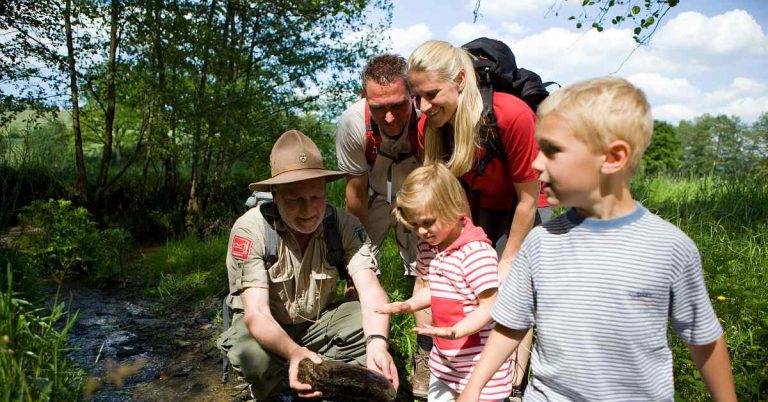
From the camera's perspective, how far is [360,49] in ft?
31.5

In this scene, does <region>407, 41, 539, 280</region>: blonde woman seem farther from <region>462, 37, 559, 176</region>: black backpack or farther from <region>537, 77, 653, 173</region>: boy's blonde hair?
<region>537, 77, 653, 173</region>: boy's blonde hair

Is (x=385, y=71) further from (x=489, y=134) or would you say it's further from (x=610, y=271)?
(x=610, y=271)

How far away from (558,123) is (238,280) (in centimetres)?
222

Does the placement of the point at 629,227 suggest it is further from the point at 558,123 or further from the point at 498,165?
the point at 498,165

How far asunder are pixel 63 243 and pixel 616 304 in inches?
270

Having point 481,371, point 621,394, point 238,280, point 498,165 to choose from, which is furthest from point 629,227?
point 238,280

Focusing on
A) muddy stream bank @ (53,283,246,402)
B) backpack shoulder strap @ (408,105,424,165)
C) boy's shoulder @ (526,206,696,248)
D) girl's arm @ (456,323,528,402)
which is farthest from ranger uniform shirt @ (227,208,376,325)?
boy's shoulder @ (526,206,696,248)

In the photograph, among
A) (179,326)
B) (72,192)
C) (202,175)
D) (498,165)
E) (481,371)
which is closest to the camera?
(481,371)

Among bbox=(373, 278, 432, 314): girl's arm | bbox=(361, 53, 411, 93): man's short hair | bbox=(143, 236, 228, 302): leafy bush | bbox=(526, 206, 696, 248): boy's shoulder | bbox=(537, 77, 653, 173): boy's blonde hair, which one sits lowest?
bbox=(143, 236, 228, 302): leafy bush

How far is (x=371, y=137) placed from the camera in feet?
11.8

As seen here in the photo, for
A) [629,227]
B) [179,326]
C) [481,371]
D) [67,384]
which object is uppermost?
A: [629,227]

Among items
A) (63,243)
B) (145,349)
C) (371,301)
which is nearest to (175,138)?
(63,243)

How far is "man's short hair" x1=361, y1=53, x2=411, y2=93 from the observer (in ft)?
10.7

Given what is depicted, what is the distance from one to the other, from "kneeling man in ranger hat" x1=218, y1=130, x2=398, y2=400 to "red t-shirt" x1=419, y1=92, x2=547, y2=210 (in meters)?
0.89
